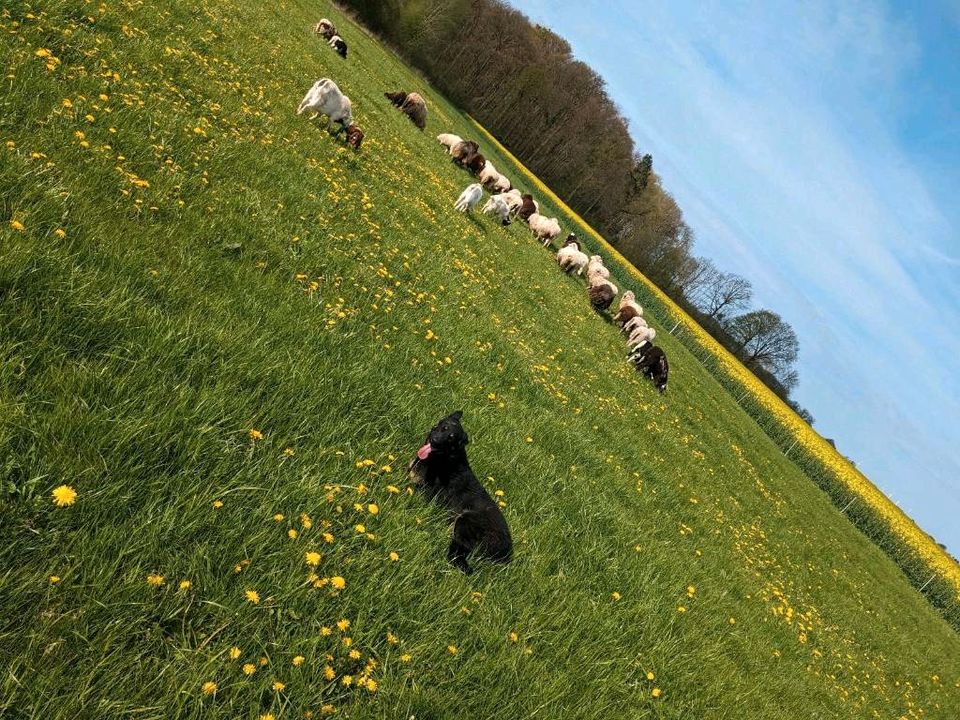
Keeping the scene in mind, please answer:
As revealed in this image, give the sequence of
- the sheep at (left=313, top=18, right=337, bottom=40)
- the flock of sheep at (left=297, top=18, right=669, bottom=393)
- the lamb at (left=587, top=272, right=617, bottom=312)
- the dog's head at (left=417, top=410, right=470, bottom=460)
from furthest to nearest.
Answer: the sheep at (left=313, top=18, right=337, bottom=40), the lamb at (left=587, top=272, right=617, bottom=312), the flock of sheep at (left=297, top=18, right=669, bottom=393), the dog's head at (left=417, top=410, right=470, bottom=460)

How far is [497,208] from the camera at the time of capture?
70.2 ft

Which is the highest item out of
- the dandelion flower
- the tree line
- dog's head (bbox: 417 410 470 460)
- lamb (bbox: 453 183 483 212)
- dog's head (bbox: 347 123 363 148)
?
the tree line

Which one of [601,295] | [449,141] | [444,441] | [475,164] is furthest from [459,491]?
[449,141]

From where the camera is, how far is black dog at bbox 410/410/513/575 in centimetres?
434

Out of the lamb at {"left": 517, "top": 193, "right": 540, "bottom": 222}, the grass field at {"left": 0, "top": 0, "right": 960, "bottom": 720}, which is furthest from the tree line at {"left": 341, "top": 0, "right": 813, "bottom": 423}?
the grass field at {"left": 0, "top": 0, "right": 960, "bottom": 720}

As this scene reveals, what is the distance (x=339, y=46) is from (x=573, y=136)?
6747 cm

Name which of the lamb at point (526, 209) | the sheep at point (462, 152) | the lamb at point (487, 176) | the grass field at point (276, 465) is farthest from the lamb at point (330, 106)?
the lamb at point (526, 209)

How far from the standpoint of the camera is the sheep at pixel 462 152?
23.9m

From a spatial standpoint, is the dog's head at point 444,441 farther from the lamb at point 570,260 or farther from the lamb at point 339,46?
the lamb at point 339,46

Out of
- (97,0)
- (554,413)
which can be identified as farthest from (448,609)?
(97,0)

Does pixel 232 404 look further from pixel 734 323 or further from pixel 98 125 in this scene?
pixel 734 323

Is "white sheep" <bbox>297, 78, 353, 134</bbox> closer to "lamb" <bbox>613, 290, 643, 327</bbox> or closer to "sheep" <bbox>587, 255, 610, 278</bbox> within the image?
"lamb" <bbox>613, 290, 643, 327</bbox>

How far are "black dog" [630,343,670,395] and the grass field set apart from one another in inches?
294

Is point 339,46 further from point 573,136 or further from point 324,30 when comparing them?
point 573,136
